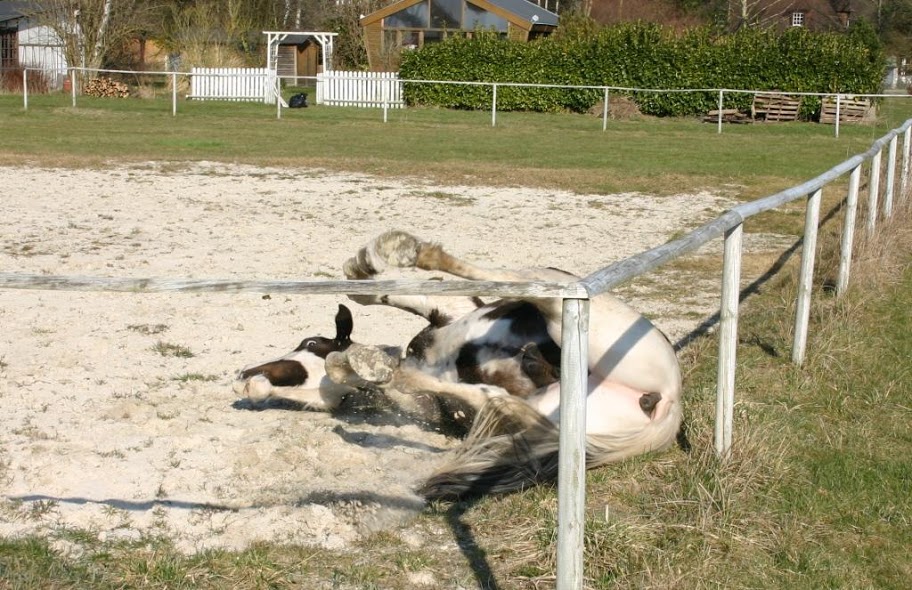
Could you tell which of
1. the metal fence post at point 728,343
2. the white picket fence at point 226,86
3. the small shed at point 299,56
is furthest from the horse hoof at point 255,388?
the small shed at point 299,56

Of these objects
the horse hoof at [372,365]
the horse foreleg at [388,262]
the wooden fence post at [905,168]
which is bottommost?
the horse hoof at [372,365]

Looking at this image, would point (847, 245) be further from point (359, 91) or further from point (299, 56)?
point (299, 56)

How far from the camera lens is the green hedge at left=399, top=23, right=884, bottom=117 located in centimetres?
3038

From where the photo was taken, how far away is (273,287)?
2.69m

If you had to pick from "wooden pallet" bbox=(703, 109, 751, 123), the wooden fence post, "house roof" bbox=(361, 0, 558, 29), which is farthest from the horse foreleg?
"house roof" bbox=(361, 0, 558, 29)

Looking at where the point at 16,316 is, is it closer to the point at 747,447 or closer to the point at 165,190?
the point at 747,447

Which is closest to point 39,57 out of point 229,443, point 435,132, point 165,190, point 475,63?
point 475,63

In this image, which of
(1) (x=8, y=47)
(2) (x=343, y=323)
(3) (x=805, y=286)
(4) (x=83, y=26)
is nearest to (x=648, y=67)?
(4) (x=83, y=26)

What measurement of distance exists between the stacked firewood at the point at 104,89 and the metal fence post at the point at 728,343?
3288 cm

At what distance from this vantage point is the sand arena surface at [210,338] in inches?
148

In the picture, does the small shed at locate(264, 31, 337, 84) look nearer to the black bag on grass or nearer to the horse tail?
the black bag on grass

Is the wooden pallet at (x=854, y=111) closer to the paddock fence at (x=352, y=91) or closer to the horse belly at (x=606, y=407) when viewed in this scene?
the paddock fence at (x=352, y=91)

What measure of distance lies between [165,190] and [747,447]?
32.8 feet

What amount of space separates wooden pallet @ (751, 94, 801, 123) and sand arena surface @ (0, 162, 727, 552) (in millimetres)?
16711
